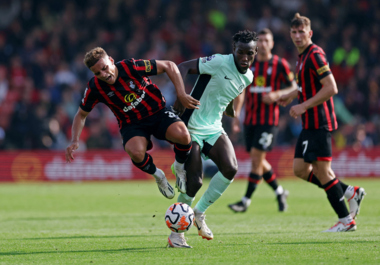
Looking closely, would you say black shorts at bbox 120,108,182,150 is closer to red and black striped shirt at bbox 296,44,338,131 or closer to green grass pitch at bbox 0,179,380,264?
green grass pitch at bbox 0,179,380,264

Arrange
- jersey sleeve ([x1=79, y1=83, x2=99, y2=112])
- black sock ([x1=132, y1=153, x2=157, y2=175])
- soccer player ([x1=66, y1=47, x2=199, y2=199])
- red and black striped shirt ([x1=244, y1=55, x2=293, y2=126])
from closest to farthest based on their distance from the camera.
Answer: soccer player ([x1=66, y1=47, x2=199, y2=199]), jersey sleeve ([x1=79, y1=83, x2=99, y2=112]), black sock ([x1=132, y1=153, x2=157, y2=175]), red and black striped shirt ([x1=244, y1=55, x2=293, y2=126])

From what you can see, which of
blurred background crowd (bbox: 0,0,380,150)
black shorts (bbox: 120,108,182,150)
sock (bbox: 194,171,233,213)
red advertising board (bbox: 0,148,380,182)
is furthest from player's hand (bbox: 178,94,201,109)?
blurred background crowd (bbox: 0,0,380,150)

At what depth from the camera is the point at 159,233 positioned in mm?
7023

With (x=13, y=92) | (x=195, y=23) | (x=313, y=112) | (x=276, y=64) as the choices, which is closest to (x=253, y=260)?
(x=313, y=112)

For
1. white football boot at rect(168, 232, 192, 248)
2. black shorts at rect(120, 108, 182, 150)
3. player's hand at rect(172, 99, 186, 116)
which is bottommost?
white football boot at rect(168, 232, 192, 248)

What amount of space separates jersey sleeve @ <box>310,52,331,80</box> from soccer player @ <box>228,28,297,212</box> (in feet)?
8.33

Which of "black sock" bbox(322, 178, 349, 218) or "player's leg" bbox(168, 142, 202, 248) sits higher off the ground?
"player's leg" bbox(168, 142, 202, 248)

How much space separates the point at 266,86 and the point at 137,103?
13.5ft

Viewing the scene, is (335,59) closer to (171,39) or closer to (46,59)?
(171,39)

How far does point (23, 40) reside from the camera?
19562 millimetres

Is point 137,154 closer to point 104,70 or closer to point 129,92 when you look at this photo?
point 129,92

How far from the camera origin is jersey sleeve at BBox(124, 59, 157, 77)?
6176mm

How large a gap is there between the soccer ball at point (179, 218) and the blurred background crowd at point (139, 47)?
36.8 feet

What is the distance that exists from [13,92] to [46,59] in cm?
173
